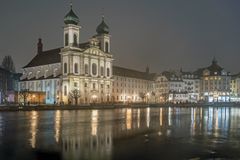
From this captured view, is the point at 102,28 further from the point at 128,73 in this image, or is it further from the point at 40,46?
the point at 40,46

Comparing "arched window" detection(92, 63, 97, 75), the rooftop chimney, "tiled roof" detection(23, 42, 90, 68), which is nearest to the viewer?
"arched window" detection(92, 63, 97, 75)

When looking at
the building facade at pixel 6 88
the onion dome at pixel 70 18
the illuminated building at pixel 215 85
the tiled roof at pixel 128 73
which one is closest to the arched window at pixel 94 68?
the onion dome at pixel 70 18

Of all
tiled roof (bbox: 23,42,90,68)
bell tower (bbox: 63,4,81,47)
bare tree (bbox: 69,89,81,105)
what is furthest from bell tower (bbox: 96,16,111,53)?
bare tree (bbox: 69,89,81,105)

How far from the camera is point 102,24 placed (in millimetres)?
118188

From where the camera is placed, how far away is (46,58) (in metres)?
123

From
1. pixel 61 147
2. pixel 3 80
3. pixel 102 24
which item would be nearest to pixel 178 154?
pixel 61 147

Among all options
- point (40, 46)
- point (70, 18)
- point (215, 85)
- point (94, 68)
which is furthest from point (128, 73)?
point (215, 85)

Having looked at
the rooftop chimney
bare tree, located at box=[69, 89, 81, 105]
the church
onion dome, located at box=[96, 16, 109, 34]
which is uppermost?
onion dome, located at box=[96, 16, 109, 34]

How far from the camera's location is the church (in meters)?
102

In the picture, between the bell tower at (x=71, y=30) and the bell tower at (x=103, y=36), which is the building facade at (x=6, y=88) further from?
the bell tower at (x=103, y=36)

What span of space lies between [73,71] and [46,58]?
26669mm

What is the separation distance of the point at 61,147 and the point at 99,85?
3696 inches

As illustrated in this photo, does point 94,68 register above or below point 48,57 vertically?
below

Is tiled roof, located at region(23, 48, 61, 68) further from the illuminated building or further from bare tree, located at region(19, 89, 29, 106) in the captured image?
the illuminated building
